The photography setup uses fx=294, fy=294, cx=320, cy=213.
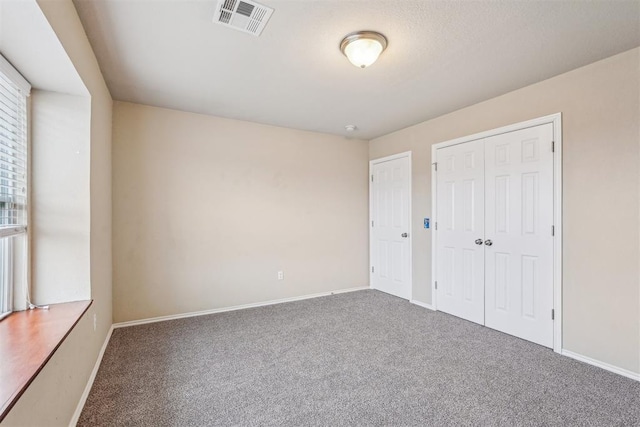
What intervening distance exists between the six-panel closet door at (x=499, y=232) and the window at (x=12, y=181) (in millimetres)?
3865

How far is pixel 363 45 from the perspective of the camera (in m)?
2.05

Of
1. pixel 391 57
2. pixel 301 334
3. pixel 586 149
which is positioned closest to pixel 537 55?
pixel 586 149

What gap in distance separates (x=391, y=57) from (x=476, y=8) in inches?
26.2

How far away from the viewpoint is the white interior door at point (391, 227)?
4.25 metres

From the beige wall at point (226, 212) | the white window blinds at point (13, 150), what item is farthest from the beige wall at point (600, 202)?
the white window blinds at point (13, 150)

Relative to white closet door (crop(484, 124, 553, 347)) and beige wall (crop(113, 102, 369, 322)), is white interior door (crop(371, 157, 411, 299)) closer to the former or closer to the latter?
beige wall (crop(113, 102, 369, 322))

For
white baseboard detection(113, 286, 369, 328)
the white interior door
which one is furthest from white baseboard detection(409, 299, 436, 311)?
white baseboard detection(113, 286, 369, 328)

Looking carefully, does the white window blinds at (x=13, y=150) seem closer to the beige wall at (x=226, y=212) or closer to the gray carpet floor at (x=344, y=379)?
the gray carpet floor at (x=344, y=379)

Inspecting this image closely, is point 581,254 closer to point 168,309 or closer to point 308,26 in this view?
point 308,26

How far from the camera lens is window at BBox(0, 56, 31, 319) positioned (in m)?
1.65

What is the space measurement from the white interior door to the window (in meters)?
3.90

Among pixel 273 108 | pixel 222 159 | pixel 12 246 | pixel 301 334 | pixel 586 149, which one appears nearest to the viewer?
pixel 12 246

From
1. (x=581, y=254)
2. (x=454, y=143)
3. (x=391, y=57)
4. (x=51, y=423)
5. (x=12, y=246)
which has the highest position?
(x=391, y=57)

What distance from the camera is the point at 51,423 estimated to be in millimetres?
1421
